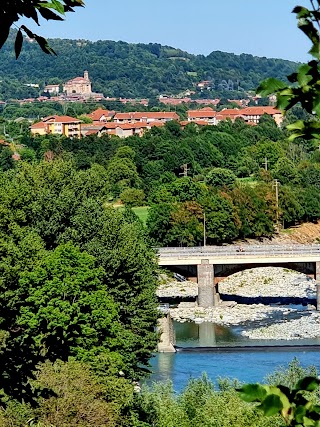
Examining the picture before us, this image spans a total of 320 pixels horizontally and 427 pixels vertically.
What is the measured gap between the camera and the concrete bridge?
38.4m

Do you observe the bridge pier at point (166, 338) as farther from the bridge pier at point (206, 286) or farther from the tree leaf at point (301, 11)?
the tree leaf at point (301, 11)

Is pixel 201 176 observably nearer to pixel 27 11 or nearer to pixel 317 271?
pixel 317 271

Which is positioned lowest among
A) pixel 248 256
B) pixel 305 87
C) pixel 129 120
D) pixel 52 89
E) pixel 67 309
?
pixel 248 256

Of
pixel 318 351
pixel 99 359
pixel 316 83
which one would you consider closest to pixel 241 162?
pixel 318 351

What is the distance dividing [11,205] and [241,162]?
4582 centimetres

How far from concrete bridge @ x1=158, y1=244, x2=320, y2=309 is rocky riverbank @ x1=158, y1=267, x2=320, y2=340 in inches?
33.7

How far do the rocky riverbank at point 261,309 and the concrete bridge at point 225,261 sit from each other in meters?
0.86

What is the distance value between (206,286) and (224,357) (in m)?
9.90

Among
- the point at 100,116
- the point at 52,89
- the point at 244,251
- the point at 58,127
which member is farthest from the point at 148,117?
the point at 52,89

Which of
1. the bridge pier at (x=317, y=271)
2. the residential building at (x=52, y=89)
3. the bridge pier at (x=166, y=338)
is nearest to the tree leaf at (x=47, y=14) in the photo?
the bridge pier at (x=166, y=338)

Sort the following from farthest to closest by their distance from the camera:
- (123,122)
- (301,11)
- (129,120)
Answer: (129,120) → (123,122) → (301,11)

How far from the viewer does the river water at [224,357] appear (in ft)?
85.8

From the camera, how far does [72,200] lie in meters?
25.1

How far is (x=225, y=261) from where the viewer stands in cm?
3850
